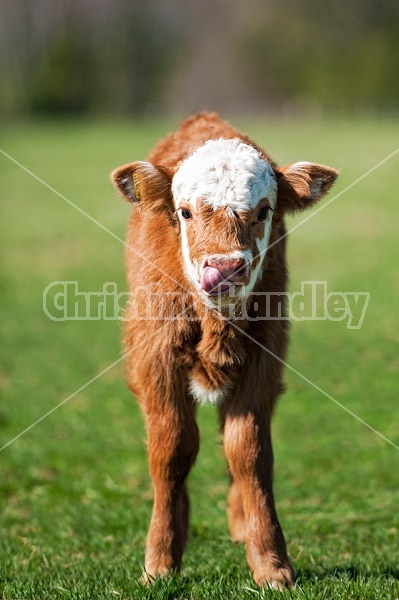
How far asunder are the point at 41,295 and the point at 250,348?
11.7m

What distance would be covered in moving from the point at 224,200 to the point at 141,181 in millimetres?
615

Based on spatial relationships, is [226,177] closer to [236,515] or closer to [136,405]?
[236,515]

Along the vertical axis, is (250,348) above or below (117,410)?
above

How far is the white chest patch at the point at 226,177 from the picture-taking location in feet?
16.1

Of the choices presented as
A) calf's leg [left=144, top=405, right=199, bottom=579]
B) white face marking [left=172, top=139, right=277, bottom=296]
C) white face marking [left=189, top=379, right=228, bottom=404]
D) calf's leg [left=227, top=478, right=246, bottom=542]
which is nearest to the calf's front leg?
white face marking [left=189, top=379, right=228, bottom=404]

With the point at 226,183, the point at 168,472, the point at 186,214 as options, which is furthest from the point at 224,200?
the point at 168,472

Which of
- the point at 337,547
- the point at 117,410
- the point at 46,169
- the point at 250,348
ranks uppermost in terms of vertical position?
the point at 250,348

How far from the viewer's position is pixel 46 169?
2973 centimetres

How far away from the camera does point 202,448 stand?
8938mm

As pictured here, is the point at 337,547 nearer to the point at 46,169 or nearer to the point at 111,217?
the point at 111,217

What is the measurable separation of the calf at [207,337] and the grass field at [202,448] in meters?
0.39

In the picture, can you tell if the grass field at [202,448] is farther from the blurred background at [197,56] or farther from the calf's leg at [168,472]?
the blurred background at [197,56]

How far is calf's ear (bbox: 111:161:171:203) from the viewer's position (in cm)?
520

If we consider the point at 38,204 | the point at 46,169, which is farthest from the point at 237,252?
the point at 46,169
